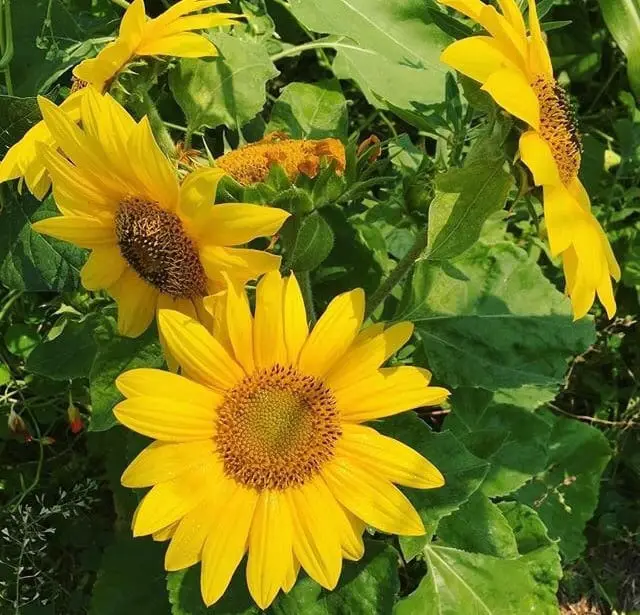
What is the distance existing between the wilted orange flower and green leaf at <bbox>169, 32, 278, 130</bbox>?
25cm

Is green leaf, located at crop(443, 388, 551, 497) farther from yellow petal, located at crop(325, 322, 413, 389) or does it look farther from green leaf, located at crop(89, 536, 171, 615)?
green leaf, located at crop(89, 536, 171, 615)

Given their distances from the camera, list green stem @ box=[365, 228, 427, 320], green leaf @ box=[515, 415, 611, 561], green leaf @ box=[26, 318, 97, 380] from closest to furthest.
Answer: green stem @ box=[365, 228, 427, 320] < green leaf @ box=[26, 318, 97, 380] < green leaf @ box=[515, 415, 611, 561]

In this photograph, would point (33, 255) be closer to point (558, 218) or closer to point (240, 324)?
point (240, 324)

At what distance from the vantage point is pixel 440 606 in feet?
5.41

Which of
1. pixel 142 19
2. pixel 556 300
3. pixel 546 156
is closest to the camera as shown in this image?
pixel 546 156

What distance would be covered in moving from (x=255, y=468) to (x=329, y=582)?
7.3 inches

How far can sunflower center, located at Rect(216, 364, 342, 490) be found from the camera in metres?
1.22

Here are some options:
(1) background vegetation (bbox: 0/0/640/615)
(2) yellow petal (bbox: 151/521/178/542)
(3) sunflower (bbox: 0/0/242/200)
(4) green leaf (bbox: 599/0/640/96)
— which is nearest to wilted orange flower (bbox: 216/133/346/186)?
(1) background vegetation (bbox: 0/0/640/615)

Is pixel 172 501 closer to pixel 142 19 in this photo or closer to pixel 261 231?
pixel 261 231

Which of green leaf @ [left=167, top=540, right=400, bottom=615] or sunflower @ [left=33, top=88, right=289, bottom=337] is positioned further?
green leaf @ [left=167, top=540, right=400, bottom=615]

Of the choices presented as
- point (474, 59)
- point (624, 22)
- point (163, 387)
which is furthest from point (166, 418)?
point (624, 22)

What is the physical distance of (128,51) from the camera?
113 centimetres

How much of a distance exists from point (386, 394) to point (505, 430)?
0.70 metres

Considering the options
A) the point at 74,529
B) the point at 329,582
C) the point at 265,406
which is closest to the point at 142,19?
the point at 265,406
